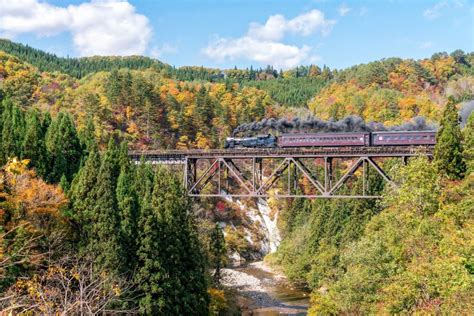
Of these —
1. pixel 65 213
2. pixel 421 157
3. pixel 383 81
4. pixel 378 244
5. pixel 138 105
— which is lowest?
pixel 378 244

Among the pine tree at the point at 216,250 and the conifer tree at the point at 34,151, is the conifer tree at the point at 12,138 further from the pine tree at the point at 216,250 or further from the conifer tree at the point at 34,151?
the pine tree at the point at 216,250

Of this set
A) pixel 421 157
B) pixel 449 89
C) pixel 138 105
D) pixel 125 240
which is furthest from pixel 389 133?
pixel 449 89

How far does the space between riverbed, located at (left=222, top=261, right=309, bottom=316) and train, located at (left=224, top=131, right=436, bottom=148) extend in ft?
40.9

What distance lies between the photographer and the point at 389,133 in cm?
3678

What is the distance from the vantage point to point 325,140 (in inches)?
1561

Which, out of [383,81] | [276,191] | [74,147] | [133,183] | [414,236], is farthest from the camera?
[383,81]

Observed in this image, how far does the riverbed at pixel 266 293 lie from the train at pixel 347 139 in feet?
40.9

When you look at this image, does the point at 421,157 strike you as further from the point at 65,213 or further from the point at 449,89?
the point at 449,89

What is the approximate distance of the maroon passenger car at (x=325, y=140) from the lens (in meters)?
38.3

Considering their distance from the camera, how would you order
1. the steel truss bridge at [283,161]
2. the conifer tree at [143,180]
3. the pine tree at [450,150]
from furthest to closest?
the conifer tree at [143,180] → the steel truss bridge at [283,161] → the pine tree at [450,150]

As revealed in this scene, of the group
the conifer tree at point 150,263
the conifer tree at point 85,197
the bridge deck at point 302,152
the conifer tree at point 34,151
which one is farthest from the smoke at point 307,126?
the conifer tree at point 150,263

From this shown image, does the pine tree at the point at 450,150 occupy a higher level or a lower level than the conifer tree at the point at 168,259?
higher

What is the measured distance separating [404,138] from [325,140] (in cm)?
617

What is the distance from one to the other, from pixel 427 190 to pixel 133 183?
19414 mm
